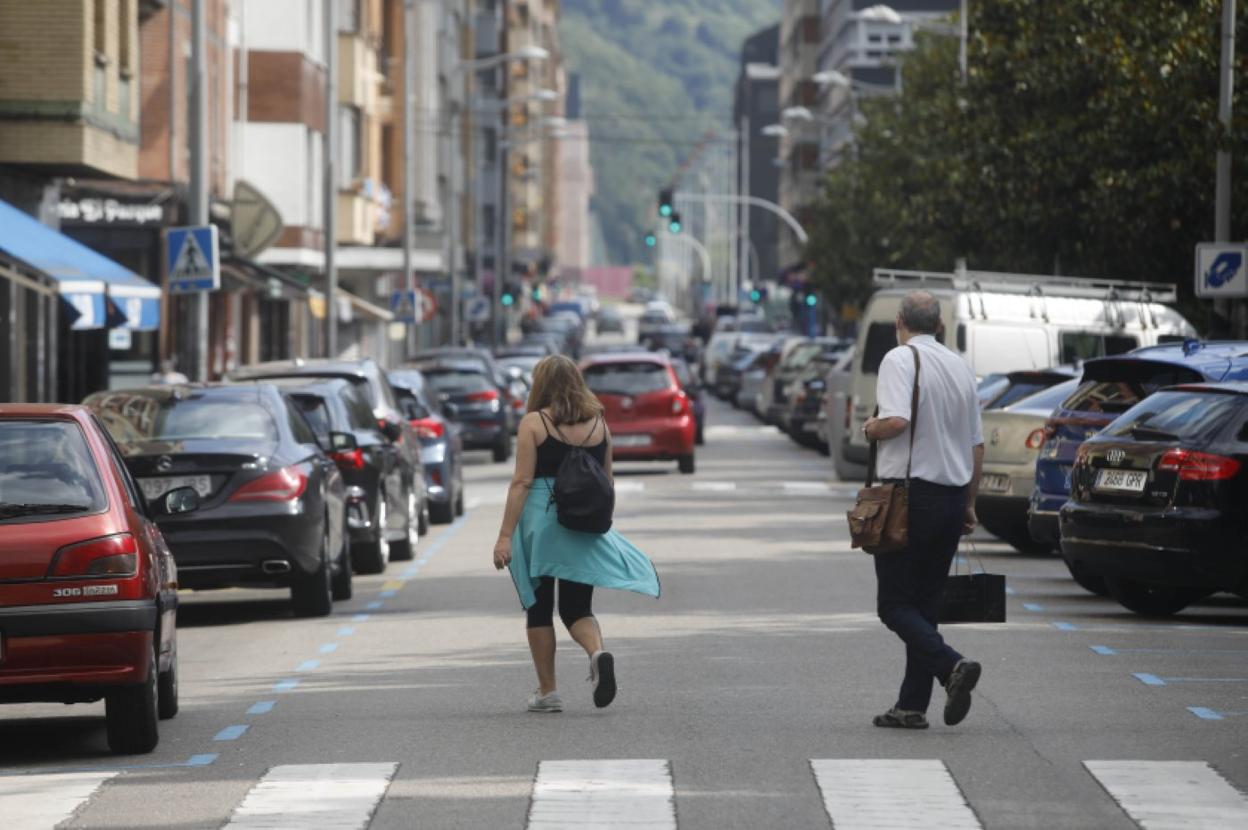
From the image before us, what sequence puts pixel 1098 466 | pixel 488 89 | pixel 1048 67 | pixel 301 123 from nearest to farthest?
pixel 1098 466 < pixel 1048 67 < pixel 301 123 < pixel 488 89

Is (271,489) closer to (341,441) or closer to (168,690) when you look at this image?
(341,441)

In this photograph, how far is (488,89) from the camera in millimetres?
136625

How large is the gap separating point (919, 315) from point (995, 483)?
36.3 ft

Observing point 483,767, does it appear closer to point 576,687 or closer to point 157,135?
point 576,687

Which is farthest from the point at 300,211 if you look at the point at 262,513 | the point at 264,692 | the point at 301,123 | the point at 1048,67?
the point at 264,692

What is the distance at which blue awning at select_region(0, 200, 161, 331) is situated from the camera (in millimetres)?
25500

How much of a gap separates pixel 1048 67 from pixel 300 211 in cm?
1867

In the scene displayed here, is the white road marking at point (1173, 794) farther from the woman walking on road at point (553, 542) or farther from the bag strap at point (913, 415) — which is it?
the woman walking on road at point (553, 542)

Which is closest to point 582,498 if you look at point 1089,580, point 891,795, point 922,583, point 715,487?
point 922,583

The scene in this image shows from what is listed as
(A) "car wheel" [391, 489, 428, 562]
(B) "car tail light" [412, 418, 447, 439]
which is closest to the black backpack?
(A) "car wheel" [391, 489, 428, 562]

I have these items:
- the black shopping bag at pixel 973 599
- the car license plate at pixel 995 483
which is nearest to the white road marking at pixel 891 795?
the black shopping bag at pixel 973 599

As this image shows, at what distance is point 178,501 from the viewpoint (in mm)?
12180

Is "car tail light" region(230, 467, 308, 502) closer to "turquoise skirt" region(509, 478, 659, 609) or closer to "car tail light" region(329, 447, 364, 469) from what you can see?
"car tail light" region(329, 447, 364, 469)

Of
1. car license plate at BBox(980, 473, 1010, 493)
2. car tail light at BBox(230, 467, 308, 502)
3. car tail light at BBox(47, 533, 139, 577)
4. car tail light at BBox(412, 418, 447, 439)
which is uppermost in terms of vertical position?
car tail light at BBox(47, 533, 139, 577)
